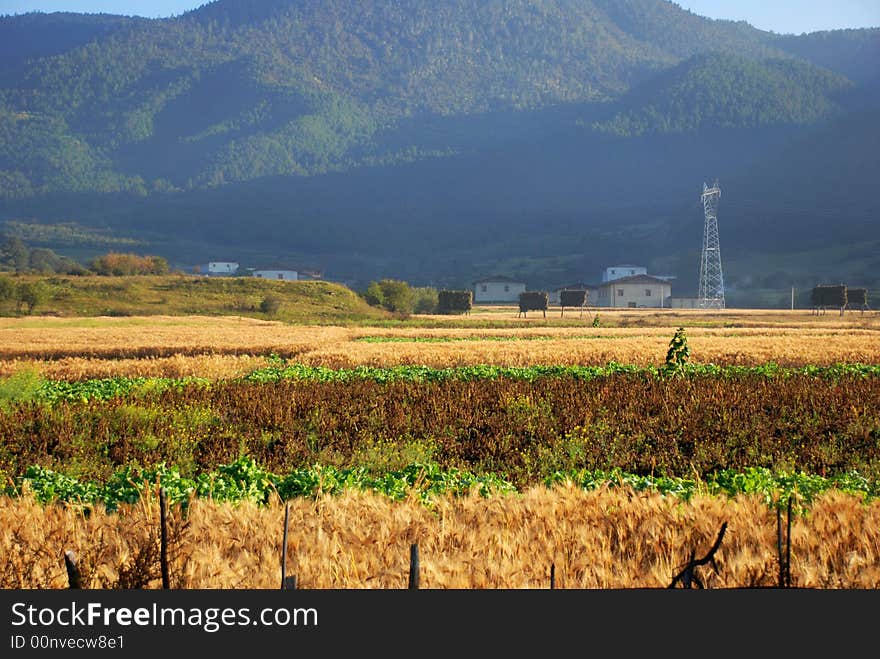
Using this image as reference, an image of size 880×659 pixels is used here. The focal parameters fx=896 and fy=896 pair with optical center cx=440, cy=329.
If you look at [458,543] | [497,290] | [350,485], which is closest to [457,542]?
[458,543]

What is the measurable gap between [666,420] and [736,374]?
32.4 feet

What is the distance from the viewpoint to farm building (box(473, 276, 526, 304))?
14525cm

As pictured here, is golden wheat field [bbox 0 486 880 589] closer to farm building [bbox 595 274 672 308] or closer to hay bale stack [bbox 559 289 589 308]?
hay bale stack [bbox 559 289 589 308]

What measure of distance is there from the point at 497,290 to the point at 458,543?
13980cm

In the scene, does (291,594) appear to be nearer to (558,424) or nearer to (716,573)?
(716,573)

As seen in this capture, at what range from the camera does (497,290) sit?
14575 centimetres

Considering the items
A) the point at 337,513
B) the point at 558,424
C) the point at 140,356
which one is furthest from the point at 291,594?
the point at 140,356

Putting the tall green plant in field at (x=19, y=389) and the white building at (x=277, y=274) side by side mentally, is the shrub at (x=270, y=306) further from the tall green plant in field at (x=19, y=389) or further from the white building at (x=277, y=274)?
the white building at (x=277, y=274)

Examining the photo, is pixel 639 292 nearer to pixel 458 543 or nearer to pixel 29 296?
pixel 29 296

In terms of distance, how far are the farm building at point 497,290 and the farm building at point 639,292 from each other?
705 inches

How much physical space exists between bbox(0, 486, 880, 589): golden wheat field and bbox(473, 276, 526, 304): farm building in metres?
137

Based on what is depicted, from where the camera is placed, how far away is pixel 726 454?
1301cm

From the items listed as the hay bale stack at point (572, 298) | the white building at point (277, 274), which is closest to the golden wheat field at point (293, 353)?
the hay bale stack at point (572, 298)

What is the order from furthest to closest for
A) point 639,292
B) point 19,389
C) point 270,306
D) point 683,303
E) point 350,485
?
1. point 639,292
2. point 683,303
3. point 270,306
4. point 19,389
5. point 350,485
